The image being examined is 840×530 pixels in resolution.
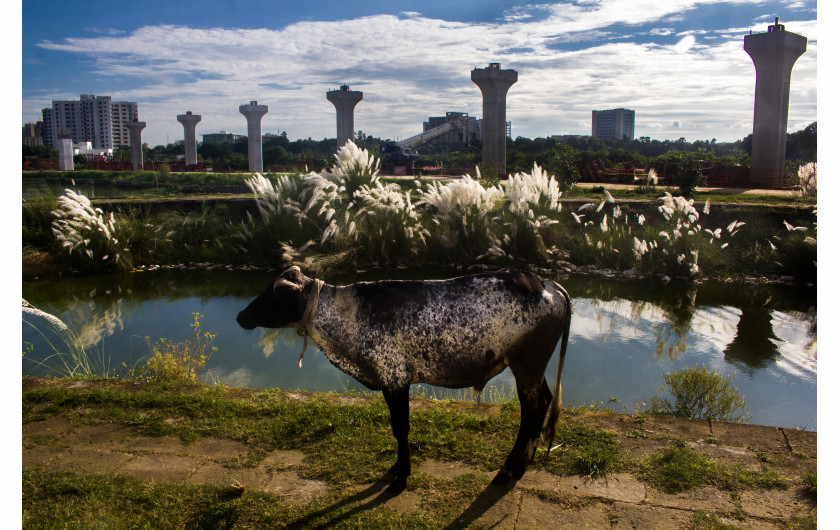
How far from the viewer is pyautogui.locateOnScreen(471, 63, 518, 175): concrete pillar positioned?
80.3 feet

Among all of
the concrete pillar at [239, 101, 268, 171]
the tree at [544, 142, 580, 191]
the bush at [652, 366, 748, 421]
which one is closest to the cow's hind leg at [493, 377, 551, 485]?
the bush at [652, 366, 748, 421]

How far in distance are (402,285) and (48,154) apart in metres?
57.8

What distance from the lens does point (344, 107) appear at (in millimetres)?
28875

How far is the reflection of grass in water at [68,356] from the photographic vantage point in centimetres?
627

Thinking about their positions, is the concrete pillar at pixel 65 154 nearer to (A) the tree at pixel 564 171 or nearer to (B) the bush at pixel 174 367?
(A) the tree at pixel 564 171

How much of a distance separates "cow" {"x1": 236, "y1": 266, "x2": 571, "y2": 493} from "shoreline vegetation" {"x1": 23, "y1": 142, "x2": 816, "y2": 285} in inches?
277

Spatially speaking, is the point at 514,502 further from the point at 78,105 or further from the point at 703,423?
the point at 78,105

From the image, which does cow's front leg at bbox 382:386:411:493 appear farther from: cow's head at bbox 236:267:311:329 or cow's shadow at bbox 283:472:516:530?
cow's head at bbox 236:267:311:329

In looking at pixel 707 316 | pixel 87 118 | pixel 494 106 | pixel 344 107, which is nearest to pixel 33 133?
pixel 87 118

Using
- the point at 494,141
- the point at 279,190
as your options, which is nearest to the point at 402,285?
the point at 279,190

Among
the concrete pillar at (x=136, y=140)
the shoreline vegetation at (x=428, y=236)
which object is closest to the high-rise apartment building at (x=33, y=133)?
the concrete pillar at (x=136, y=140)

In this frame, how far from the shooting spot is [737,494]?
127 inches

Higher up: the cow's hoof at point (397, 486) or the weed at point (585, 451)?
the weed at point (585, 451)

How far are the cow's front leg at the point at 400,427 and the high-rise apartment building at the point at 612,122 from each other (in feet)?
228
